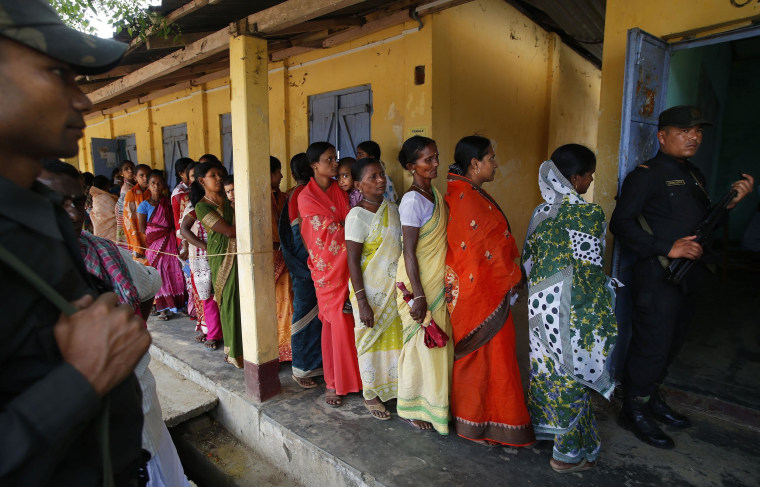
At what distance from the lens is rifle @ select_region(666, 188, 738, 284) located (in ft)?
8.20

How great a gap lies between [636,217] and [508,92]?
11.2 feet

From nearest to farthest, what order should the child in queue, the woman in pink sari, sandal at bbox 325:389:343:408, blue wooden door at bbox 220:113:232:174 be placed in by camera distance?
sandal at bbox 325:389:343:408 → the child in queue → the woman in pink sari → blue wooden door at bbox 220:113:232:174

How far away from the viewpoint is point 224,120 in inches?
277

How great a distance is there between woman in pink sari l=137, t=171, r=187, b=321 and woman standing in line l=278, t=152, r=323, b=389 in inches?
97.6

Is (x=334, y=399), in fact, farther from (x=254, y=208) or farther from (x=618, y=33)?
(x=618, y=33)

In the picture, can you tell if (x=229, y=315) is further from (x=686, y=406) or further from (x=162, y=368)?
(x=686, y=406)

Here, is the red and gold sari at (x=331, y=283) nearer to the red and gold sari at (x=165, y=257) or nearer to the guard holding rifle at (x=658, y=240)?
the guard holding rifle at (x=658, y=240)

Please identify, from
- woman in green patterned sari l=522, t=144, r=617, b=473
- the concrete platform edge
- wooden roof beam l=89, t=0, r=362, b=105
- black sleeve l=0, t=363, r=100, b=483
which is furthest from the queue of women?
black sleeve l=0, t=363, r=100, b=483

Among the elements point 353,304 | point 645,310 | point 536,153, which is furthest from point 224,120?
point 645,310

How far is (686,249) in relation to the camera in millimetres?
2498

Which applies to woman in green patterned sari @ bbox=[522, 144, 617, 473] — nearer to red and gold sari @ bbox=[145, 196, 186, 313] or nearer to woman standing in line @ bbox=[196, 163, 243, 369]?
woman standing in line @ bbox=[196, 163, 243, 369]

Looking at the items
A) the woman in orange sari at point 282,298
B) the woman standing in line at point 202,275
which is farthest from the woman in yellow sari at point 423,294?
the woman standing in line at point 202,275

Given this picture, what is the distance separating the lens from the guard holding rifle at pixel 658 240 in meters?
2.60

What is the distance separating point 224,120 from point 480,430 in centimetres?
620
